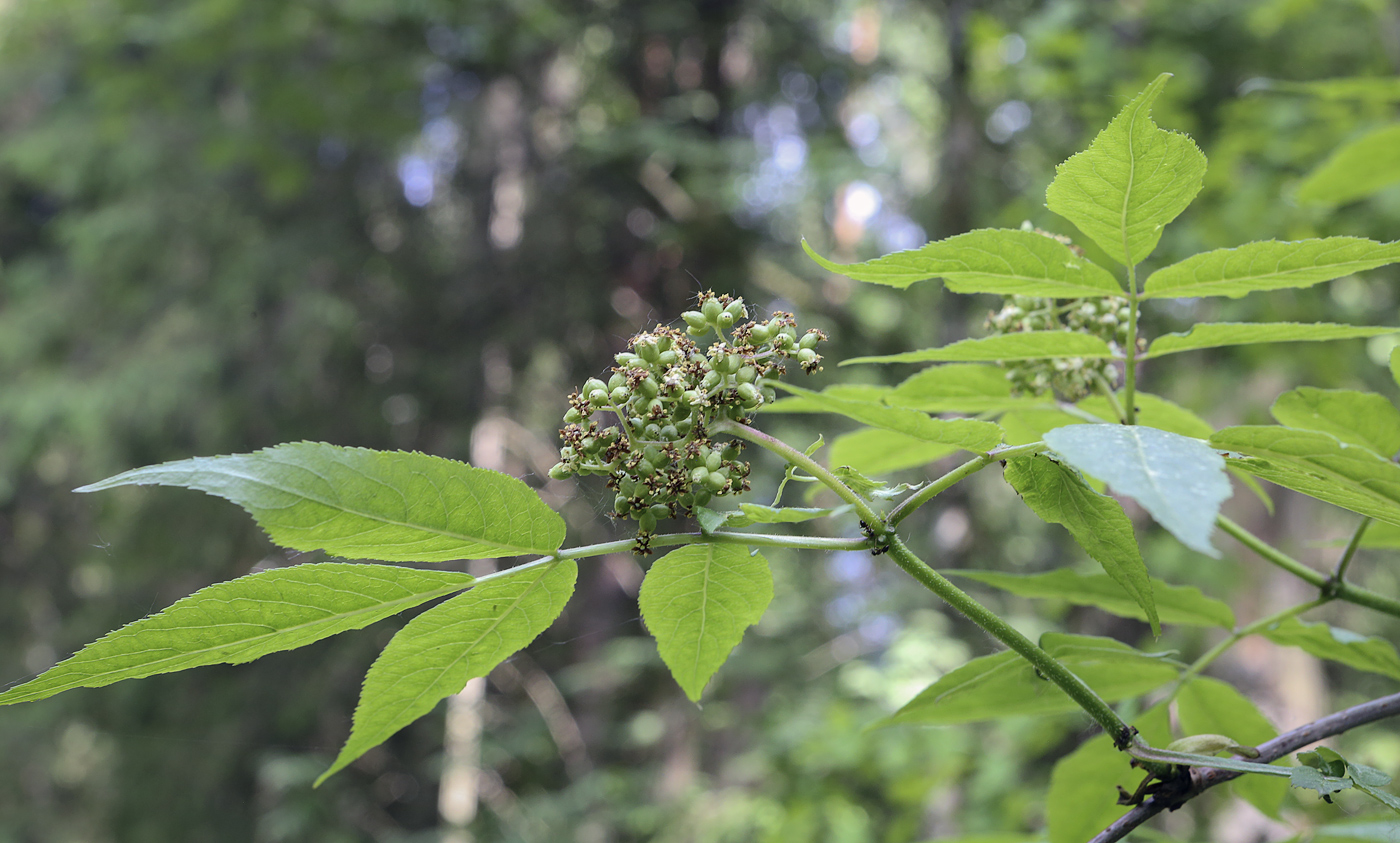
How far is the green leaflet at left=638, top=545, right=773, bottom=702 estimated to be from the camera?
2.70ft

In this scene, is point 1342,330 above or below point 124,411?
above

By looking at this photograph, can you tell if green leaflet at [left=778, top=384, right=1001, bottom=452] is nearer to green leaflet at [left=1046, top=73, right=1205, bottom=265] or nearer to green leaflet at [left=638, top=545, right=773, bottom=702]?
green leaflet at [left=638, top=545, right=773, bottom=702]

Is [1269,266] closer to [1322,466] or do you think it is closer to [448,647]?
[1322,466]

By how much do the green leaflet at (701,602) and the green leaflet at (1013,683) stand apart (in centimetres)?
28

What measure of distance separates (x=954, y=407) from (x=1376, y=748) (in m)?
7.69

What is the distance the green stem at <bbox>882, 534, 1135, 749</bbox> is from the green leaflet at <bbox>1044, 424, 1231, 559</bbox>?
0.18m

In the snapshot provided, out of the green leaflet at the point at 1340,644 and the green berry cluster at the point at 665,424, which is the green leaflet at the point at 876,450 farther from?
the green leaflet at the point at 1340,644

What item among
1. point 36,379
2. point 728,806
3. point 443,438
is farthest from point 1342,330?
point 36,379

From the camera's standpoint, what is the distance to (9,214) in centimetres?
1081

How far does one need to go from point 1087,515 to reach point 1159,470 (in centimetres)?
20

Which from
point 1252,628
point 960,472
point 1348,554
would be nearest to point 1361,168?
point 1348,554

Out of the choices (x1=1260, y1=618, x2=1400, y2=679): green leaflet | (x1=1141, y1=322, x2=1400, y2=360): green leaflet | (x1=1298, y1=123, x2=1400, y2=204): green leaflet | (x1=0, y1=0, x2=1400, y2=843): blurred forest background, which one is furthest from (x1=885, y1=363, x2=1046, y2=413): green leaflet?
(x1=0, y1=0, x2=1400, y2=843): blurred forest background

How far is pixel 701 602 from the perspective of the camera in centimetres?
85

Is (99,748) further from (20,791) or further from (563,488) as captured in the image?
(563,488)
